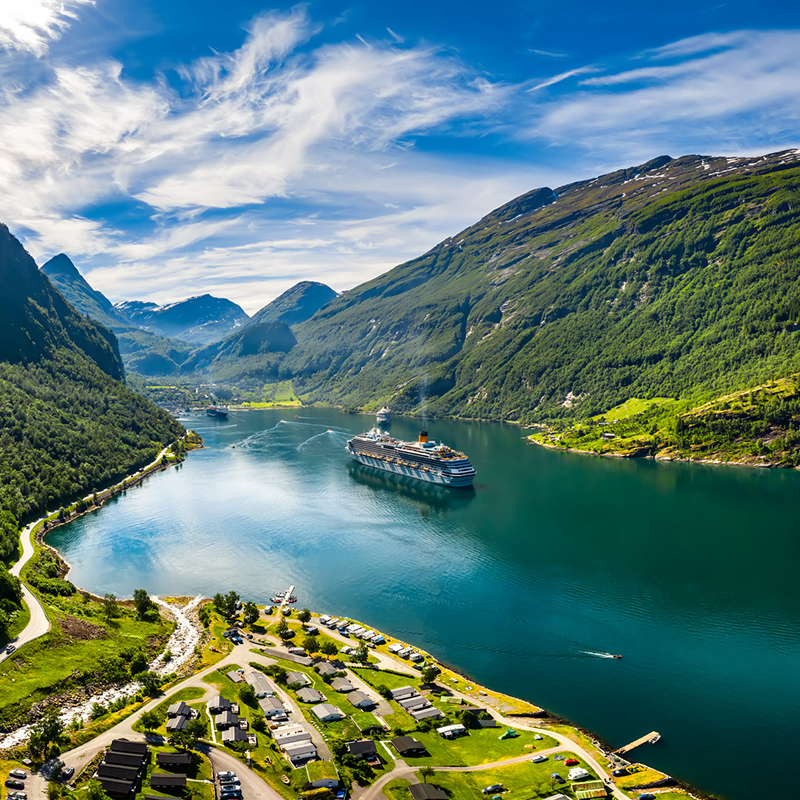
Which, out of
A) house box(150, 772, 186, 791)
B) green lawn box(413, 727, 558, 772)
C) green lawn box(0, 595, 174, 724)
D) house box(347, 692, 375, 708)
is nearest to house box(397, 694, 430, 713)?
house box(347, 692, 375, 708)

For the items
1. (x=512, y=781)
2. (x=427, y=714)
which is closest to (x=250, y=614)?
(x=427, y=714)

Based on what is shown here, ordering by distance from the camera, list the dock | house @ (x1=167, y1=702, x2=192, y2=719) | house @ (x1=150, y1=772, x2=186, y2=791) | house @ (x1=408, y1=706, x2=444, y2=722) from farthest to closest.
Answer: house @ (x1=408, y1=706, x2=444, y2=722) < house @ (x1=167, y1=702, x2=192, y2=719) < the dock < house @ (x1=150, y1=772, x2=186, y2=791)

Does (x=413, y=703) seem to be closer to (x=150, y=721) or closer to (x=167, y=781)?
(x=167, y=781)

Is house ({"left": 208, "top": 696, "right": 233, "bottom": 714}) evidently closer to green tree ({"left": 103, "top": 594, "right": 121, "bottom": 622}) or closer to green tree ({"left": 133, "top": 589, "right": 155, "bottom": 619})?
green tree ({"left": 103, "top": 594, "right": 121, "bottom": 622})

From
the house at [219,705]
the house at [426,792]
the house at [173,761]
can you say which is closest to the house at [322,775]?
the house at [426,792]

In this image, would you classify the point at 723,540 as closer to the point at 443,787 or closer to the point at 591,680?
the point at 591,680

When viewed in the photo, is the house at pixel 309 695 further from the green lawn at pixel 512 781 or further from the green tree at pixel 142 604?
the green tree at pixel 142 604

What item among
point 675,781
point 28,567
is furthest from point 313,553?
point 675,781
